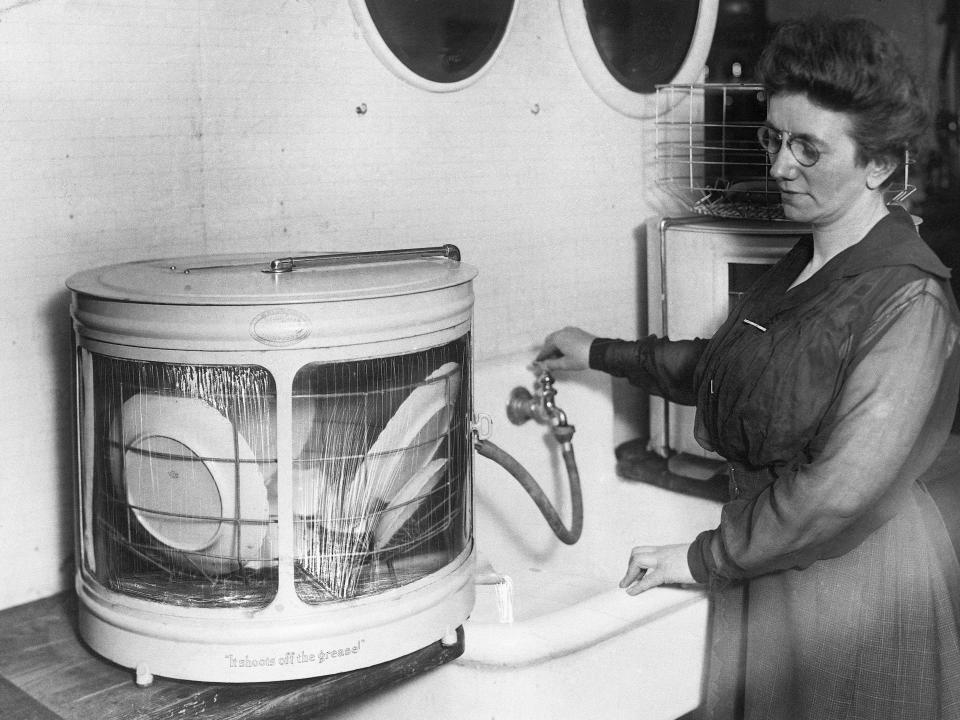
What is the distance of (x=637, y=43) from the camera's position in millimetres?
2020

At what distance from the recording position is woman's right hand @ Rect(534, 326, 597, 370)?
1738 millimetres

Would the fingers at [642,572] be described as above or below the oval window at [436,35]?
below

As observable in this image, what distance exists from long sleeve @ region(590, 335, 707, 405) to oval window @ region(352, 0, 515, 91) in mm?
495

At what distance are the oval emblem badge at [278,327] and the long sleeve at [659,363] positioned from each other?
0.68 meters

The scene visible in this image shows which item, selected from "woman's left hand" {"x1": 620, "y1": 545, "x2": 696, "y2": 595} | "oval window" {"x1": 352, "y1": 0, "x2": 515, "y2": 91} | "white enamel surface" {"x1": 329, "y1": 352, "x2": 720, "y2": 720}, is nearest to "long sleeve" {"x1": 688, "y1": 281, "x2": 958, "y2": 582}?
"woman's left hand" {"x1": 620, "y1": 545, "x2": 696, "y2": 595}

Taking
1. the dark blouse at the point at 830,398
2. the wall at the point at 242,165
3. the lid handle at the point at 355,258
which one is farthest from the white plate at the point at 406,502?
the wall at the point at 242,165

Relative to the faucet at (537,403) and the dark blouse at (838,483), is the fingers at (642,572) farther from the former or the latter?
the faucet at (537,403)

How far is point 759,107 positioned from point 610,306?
0.45 m

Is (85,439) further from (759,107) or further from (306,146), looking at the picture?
(759,107)

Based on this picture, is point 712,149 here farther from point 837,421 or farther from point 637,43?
point 837,421

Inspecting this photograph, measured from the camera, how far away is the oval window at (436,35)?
1.61m

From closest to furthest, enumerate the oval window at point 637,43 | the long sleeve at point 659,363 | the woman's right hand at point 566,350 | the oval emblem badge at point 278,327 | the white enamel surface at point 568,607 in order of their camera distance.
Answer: the oval emblem badge at point 278,327 → the white enamel surface at point 568,607 → the long sleeve at point 659,363 → the woman's right hand at point 566,350 → the oval window at point 637,43

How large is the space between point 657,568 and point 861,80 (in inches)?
24.2

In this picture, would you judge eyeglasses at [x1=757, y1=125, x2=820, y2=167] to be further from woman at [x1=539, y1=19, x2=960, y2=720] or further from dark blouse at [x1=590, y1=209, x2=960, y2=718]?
dark blouse at [x1=590, y1=209, x2=960, y2=718]
